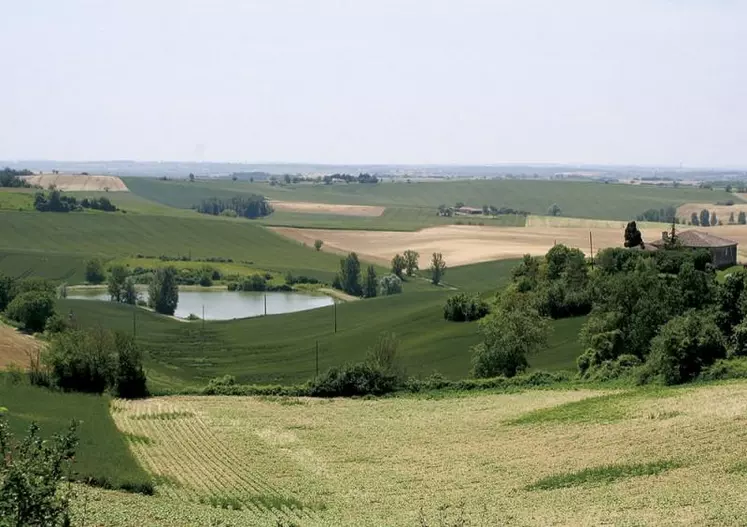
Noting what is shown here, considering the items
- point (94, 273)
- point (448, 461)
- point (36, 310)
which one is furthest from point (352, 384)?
point (94, 273)

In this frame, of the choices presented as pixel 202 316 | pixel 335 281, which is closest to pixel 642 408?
pixel 202 316

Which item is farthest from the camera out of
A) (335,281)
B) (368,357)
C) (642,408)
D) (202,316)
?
(335,281)

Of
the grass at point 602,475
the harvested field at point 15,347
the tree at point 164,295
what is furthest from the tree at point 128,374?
the tree at point 164,295

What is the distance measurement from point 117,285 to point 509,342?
63.6m

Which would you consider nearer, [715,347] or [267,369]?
[715,347]

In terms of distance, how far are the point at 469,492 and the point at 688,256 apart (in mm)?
43933

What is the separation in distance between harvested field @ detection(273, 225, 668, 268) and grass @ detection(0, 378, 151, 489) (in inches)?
3288

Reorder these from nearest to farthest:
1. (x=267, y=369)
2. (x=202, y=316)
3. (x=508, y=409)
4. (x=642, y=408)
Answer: (x=642, y=408)
(x=508, y=409)
(x=267, y=369)
(x=202, y=316)

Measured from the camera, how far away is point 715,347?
48094 mm

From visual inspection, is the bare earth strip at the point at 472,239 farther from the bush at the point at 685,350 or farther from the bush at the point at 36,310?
the bush at the point at 685,350

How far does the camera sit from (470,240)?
487ft

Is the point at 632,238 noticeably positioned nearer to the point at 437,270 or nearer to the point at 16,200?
the point at 437,270

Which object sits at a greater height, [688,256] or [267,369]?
[688,256]

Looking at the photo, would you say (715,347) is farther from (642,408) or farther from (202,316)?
(202,316)
